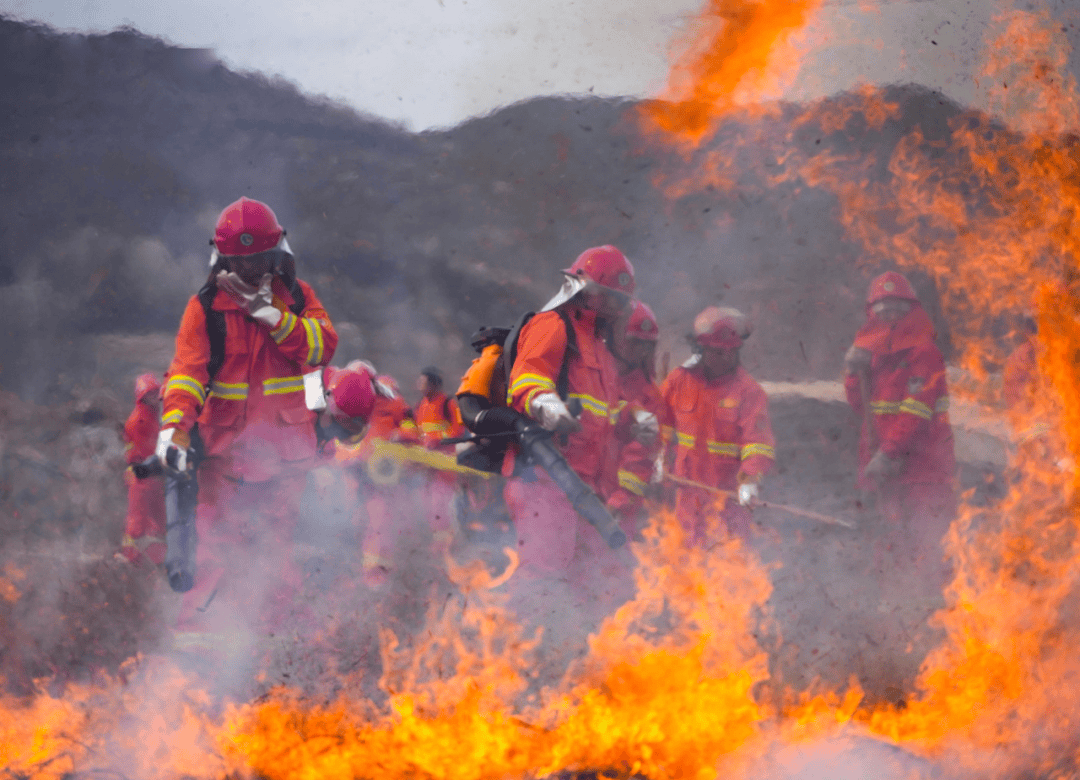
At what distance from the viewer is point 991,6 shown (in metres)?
5.11

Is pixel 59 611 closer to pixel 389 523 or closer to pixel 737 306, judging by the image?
pixel 389 523

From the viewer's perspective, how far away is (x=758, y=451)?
16.4 ft

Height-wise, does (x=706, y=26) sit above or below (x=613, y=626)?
above

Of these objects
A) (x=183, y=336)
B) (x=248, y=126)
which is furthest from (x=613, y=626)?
(x=248, y=126)

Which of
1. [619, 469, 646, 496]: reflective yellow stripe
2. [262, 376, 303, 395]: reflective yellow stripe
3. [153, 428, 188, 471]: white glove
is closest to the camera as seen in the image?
[153, 428, 188, 471]: white glove

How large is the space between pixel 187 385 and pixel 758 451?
3.22 metres

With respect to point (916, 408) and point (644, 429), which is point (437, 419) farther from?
point (916, 408)

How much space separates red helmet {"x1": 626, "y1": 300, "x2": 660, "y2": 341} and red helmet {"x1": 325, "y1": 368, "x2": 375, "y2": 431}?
5.09 feet

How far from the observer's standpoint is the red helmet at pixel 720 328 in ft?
16.4

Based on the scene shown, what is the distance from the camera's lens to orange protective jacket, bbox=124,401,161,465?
193 inches

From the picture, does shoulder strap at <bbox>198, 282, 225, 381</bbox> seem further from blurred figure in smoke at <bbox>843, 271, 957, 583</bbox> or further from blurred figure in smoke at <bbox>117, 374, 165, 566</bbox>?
blurred figure in smoke at <bbox>843, 271, 957, 583</bbox>

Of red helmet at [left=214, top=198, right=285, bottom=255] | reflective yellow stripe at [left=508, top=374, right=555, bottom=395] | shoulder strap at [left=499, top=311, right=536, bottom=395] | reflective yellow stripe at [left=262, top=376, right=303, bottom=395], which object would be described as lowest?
reflective yellow stripe at [left=262, top=376, right=303, bottom=395]

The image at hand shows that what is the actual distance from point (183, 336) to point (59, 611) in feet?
5.87

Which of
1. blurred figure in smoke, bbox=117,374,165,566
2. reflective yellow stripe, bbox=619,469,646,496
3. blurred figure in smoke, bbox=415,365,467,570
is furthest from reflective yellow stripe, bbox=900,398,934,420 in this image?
blurred figure in smoke, bbox=117,374,165,566
